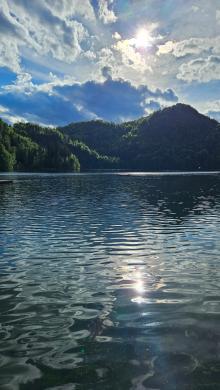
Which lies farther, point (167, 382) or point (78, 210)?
point (78, 210)

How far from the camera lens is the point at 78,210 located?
65.4 m

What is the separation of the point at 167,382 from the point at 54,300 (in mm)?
9730

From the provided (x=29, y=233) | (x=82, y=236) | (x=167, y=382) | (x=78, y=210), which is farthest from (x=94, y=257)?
(x=78, y=210)

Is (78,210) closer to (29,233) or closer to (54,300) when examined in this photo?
(29,233)

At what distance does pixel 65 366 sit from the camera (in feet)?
45.8

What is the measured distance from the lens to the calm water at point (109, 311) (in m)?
13.5

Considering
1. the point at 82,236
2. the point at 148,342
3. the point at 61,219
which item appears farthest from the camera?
the point at 61,219

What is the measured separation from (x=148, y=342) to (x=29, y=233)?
28.7m

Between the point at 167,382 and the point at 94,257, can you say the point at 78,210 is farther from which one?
the point at 167,382

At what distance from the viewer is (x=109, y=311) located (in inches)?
766

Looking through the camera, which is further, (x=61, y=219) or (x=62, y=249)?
(x=61, y=219)

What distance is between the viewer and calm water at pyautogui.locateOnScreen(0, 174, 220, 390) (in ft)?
44.2

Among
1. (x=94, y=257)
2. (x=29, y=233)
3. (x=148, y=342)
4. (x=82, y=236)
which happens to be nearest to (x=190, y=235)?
(x=82, y=236)

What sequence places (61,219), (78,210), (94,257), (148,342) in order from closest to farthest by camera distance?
1. (148,342)
2. (94,257)
3. (61,219)
4. (78,210)
